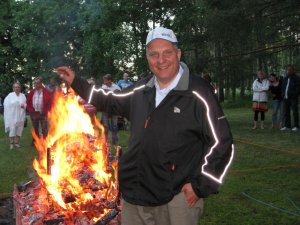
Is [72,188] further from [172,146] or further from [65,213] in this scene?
[172,146]

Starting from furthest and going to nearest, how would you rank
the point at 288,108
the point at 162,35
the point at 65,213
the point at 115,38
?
the point at 115,38 < the point at 288,108 < the point at 65,213 < the point at 162,35

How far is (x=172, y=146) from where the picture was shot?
282 centimetres

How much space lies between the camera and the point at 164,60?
2951 millimetres

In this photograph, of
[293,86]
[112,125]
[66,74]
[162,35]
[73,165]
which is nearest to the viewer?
[162,35]

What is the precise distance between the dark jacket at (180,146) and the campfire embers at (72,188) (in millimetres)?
2038

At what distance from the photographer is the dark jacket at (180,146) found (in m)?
2.80

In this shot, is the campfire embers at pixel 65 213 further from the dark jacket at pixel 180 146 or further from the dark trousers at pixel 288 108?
the dark trousers at pixel 288 108

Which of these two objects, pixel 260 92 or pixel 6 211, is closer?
pixel 6 211

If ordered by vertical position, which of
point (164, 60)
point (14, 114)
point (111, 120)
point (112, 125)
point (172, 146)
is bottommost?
point (112, 125)

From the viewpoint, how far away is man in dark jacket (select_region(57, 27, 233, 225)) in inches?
Result: 111

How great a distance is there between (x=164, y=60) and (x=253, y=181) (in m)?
5.45

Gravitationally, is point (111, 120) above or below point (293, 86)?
below

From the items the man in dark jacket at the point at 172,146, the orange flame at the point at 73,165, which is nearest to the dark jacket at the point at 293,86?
the orange flame at the point at 73,165

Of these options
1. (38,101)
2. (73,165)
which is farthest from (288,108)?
(73,165)
